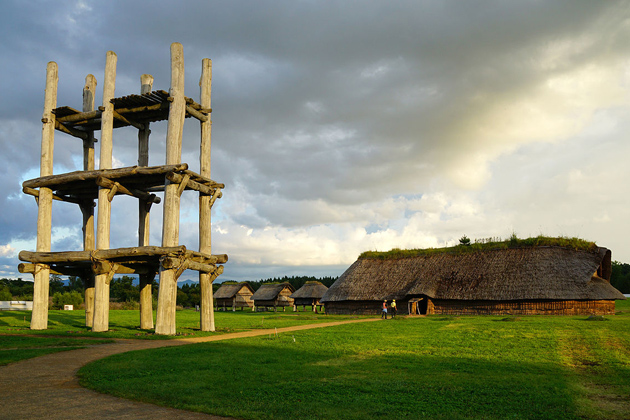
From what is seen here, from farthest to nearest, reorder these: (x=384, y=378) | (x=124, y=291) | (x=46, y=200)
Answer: (x=124, y=291), (x=46, y=200), (x=384, y=378)

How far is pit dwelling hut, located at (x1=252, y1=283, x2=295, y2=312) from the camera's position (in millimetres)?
70750

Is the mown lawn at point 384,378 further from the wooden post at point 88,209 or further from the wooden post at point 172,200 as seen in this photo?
the wooden post at point 88,209

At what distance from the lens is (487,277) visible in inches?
1607

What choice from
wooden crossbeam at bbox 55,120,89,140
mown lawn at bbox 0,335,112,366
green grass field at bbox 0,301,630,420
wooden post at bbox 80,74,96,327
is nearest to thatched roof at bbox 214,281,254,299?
wooden post at bbox 80,74,96,327

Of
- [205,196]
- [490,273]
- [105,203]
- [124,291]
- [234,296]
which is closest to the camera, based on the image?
[105,203]

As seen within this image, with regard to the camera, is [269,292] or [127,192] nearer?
[127,192]

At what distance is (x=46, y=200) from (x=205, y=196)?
27.0 ft

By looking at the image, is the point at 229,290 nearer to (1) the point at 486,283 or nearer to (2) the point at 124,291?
(2) the point at 124,291

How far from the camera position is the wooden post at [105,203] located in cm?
2220

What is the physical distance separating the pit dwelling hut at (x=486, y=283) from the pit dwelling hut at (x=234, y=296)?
28.0m

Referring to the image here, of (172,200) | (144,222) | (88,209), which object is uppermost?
(88,209)

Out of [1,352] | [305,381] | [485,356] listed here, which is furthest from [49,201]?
[485,356]

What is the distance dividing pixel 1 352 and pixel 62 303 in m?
46.6

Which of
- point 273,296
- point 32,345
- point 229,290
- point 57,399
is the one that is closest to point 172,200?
point 32,345
